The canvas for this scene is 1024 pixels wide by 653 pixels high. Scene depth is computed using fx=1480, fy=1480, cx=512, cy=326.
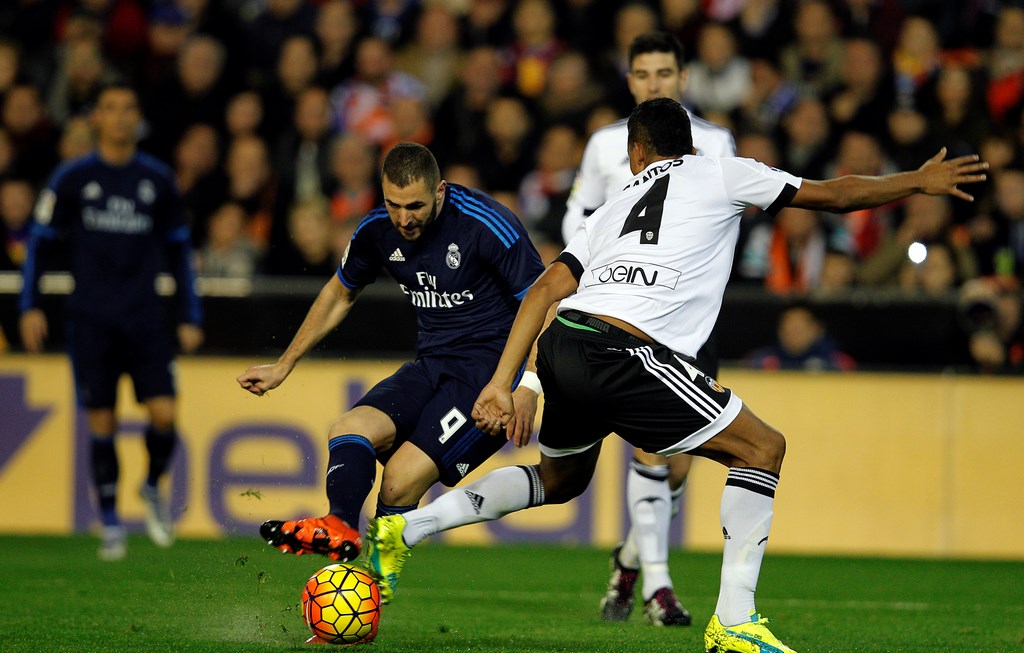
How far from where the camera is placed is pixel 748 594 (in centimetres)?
521

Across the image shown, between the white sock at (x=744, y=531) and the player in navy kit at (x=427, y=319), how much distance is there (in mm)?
1224

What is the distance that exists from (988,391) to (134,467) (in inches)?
240

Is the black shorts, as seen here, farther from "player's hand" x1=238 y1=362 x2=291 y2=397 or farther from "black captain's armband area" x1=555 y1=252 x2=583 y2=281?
"player's hand" x1=238 y1=362 x2=291 y2=397

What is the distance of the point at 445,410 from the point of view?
618 centimetres

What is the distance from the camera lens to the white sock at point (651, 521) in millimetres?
6664

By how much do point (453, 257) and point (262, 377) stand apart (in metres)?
0.94

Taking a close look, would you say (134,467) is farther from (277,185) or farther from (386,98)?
(386,98)

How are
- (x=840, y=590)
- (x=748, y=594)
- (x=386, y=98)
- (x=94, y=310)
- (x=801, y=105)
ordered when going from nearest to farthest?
(x=748, y=594) → (x=840, y=590) → (x=94, y=310) → (x=801, y=105) → (x=386, y=98)

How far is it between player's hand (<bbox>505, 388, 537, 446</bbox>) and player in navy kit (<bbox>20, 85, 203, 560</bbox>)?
456cm

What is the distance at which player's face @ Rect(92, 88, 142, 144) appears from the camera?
9289 mm

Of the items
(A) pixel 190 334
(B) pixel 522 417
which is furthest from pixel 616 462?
(B) pixel 522 417

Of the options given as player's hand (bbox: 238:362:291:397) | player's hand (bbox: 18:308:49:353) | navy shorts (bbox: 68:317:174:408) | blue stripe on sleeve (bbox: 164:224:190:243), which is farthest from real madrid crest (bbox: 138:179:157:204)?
player's hand (bbox: 238:362:291:397)

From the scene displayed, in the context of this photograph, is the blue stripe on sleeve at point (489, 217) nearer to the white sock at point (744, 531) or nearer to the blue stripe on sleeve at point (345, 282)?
the blue stripe on sleeve at point (345, 282)

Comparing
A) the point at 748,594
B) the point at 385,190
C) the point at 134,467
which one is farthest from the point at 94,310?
the point at 748,594
